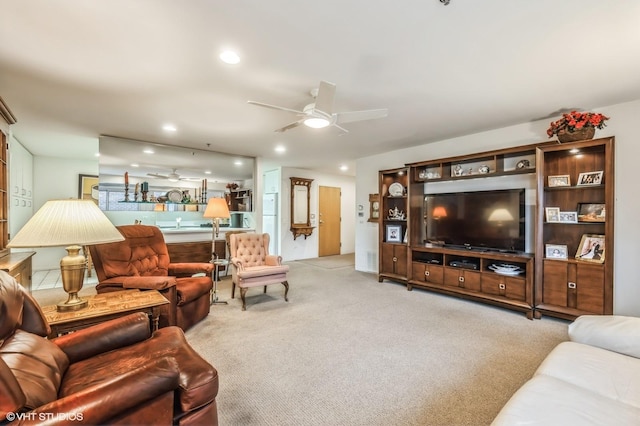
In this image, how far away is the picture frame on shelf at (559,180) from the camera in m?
3.46

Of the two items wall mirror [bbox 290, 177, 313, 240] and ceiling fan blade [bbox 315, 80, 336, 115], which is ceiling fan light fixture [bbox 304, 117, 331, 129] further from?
wall mirror [bbox 290, 177, 313, 240]

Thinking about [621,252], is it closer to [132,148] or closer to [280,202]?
Answer: [280,202]

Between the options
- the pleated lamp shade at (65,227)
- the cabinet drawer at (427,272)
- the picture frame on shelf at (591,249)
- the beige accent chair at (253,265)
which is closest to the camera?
the pleated lamp shade at (65,227)

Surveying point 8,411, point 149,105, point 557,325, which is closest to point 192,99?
point 149,105

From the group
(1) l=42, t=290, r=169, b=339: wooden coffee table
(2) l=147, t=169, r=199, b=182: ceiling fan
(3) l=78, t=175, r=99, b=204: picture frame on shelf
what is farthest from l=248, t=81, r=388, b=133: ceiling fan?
(3) l=78, t=175, r=99, b=204: picture frame on shelf

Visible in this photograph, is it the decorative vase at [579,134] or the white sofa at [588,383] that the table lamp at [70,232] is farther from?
the decorative vase at [579,134]

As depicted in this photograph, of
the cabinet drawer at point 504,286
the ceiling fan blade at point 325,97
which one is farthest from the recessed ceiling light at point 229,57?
the cabinet drawer at point 504,286

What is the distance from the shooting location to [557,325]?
3.24 m

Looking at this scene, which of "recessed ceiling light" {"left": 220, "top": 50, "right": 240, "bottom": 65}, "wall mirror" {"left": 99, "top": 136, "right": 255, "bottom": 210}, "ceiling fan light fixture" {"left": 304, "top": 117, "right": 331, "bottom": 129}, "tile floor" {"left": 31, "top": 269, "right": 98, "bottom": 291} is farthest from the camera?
"tile floor" {"left": 31, "top": 269, "right": 98, "bottom": 291}

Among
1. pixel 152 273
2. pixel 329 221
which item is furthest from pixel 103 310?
pixel 329 221

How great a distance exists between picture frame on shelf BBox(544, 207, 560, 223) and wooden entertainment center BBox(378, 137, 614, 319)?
1.2 inches

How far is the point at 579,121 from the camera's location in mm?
3146

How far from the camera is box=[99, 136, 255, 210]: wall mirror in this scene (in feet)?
15.2

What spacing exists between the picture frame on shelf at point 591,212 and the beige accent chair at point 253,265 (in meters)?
3.59
